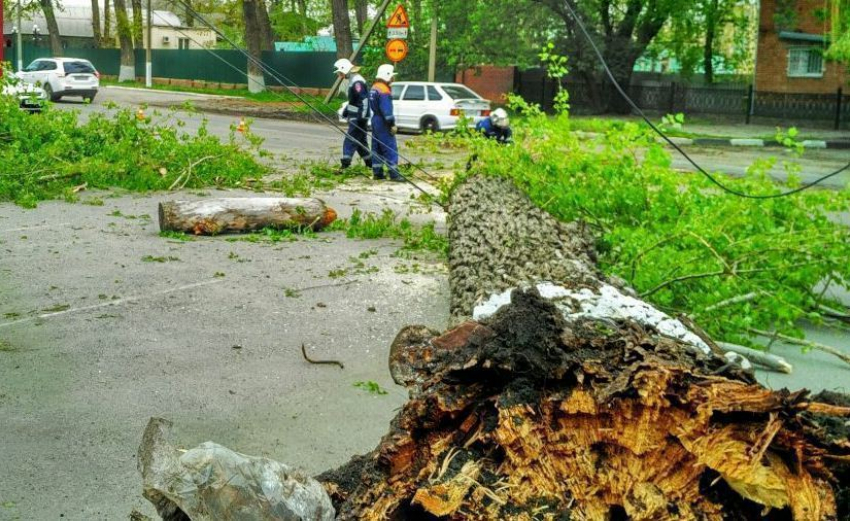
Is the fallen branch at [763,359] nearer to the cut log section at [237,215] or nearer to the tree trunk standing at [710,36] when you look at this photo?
the cut log section at [237,215]

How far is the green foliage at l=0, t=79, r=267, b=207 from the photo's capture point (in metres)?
13.8

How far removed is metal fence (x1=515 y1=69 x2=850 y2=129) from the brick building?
1.12 metres

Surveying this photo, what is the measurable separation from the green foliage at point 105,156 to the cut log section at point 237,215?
3392 mm

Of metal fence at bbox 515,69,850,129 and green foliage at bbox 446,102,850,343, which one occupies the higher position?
metal fence at bbox 515,69,850,129

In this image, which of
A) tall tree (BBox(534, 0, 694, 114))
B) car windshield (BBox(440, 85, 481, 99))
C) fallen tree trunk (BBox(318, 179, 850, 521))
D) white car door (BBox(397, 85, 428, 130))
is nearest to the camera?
fallen tree trunk (BBox(318, 179, 850, 521))

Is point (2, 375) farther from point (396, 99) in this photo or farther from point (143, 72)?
point (143, 72)

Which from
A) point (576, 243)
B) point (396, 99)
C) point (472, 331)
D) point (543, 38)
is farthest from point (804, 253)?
point (543, 38)

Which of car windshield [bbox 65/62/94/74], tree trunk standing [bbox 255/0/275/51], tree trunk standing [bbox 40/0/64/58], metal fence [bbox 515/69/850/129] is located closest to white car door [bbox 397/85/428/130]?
metal fence [bbox 515/69/850/129]

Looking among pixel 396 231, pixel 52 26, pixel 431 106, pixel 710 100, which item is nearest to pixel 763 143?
pixel 431 106

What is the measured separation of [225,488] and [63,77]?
3737 centimetres

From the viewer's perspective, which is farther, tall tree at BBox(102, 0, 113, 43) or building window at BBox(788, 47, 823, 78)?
tall tree at BBox(102, 0, 113, 43)

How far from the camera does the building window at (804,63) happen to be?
34688mm

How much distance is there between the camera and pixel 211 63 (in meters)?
57.4

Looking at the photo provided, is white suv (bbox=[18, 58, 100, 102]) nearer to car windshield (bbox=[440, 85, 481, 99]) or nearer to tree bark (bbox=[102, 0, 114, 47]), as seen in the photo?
car windshield (bbox=[440, 85, 481, 99])
